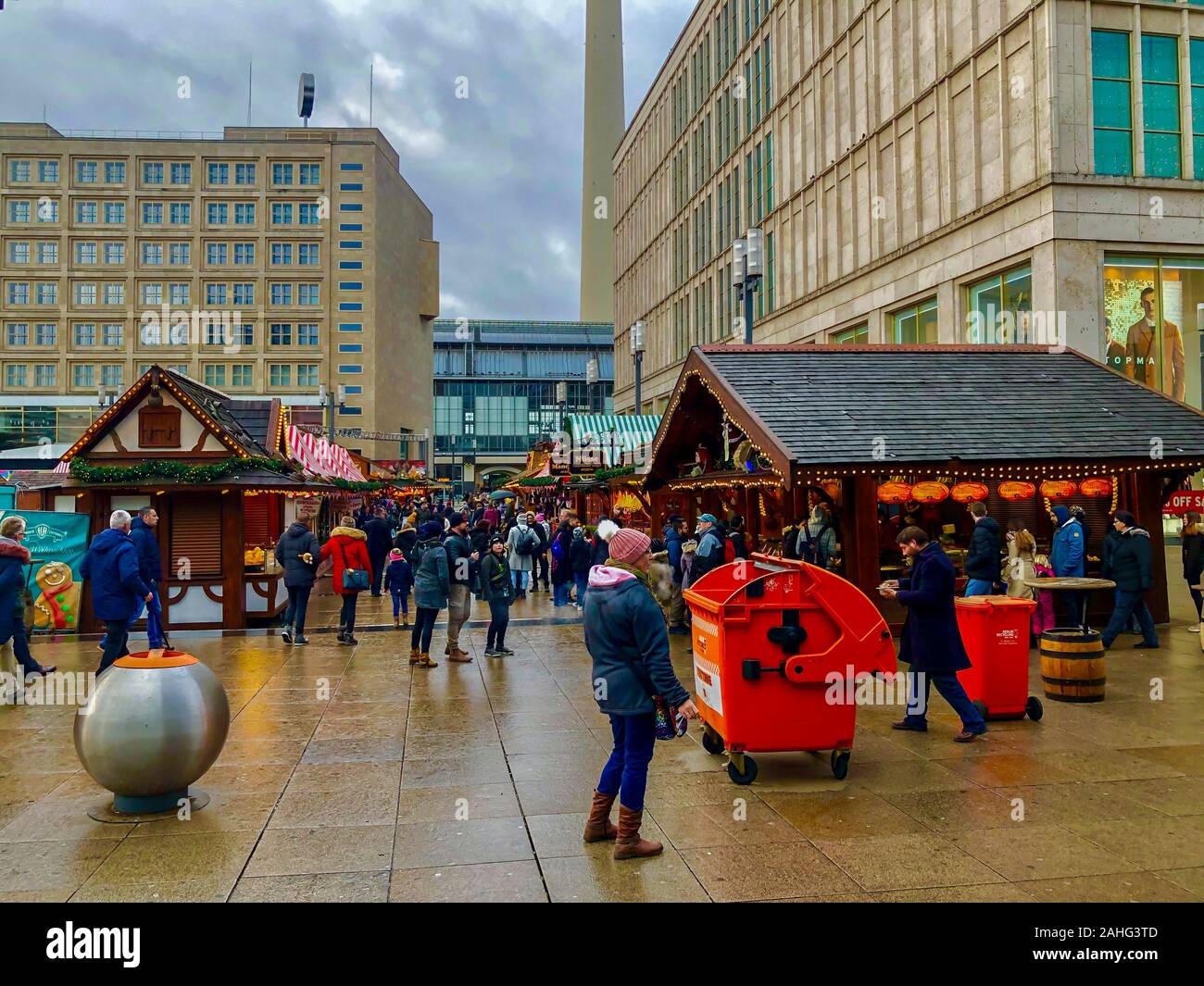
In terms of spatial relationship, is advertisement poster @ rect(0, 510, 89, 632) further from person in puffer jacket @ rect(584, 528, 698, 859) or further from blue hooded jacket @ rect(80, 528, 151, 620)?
person in puffer jacket @ rect(584, 528, 698, 859)

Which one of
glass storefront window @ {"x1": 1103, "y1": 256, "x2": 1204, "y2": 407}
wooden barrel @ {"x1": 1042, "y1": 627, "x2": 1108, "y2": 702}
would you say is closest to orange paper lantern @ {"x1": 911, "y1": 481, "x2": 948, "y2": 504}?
wooden barrel @ {"x1": 1042, "y1": 627, "x2": 1108, "y2": 702}

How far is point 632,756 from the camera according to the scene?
5.21 meters

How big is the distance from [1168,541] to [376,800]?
76.0 feet

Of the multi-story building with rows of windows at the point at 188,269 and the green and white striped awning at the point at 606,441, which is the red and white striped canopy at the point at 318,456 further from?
the multi-story building with rows of windows at the point at 188,269

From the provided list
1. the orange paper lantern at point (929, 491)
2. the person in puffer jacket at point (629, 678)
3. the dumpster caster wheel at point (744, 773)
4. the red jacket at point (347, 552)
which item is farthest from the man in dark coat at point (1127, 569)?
the red jacket at point (347, 552)

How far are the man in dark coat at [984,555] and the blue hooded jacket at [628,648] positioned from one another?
6360mm

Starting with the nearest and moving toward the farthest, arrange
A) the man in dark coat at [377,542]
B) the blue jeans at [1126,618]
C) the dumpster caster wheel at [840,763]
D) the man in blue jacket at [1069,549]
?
the dumpster caster wheel at [840,763] < the man in blue jacket at [1069,549] < the blue jeans at [1126,618] < the man in dark coat at [377,542]

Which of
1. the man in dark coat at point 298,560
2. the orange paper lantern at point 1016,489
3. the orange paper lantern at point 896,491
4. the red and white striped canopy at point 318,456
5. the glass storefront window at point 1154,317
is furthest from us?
the glass storefront window at point 1154,317

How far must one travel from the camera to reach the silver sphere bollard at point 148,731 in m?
5.80

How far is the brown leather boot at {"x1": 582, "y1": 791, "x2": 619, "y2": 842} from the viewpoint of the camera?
542 centimetres

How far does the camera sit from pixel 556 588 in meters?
18.2

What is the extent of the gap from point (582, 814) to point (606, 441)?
23.0 metres
